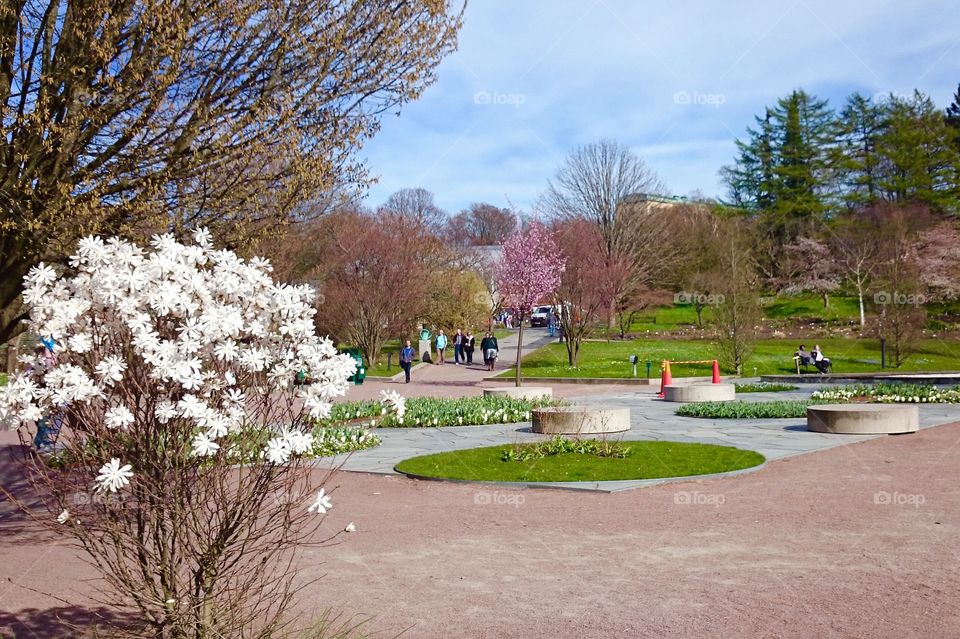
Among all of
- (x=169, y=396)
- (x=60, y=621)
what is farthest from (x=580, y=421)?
(x=169, y=396)

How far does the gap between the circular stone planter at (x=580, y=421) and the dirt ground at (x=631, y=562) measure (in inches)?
162

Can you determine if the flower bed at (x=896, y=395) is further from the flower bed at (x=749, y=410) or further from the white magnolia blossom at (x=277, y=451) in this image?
the white magnolia blossom at (x=277, y=451)

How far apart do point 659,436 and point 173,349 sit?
39.7 feet

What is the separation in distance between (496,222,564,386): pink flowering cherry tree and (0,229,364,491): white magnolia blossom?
26420mm

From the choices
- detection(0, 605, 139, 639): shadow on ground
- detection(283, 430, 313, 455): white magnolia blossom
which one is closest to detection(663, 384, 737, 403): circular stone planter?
detection(0, 605, 139, 639): shadow on ground

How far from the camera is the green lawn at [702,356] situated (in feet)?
112

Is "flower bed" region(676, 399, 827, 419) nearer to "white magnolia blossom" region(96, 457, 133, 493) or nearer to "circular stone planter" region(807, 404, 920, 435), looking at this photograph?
"circular stone planter" region(807, 404, 920, 435)

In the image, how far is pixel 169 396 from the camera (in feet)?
14.0

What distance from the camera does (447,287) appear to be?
48.1m

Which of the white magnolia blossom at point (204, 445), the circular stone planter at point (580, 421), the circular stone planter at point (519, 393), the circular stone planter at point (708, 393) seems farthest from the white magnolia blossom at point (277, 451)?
the circular stone planter at point (708, 393)

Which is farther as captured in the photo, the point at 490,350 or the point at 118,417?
the point at 490,350

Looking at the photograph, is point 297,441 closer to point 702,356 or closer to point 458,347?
point 702,356

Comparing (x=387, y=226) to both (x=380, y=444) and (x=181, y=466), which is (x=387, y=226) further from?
(x=181, y=466)

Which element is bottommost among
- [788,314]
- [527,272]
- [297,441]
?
[297,441]
